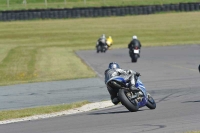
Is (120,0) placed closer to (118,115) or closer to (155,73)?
(155,73)

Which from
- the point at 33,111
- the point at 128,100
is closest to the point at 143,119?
the point at 128,100

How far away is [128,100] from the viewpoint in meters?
12.6

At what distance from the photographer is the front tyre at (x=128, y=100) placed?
41.3 ft

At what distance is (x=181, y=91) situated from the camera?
17.4 meters

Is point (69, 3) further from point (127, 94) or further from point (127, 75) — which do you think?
point (127, 94)

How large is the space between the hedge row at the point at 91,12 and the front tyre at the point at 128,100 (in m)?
44.0

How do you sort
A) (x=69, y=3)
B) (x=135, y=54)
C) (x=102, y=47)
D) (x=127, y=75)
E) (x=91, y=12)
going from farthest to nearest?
1. (x=69, y=3)
2. (x=91, y=12)
3. (x=102, y=47)
4. (x=135, y=54)
5. (x=127, y=75)

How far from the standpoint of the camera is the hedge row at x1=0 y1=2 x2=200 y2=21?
55969 millimetres

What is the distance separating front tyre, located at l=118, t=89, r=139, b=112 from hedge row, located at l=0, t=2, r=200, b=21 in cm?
4399

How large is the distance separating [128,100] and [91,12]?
148 ft

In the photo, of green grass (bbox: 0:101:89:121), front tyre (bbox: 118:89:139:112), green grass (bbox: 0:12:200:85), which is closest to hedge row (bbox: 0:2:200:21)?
green grass (bbox: 0:12:200:85)

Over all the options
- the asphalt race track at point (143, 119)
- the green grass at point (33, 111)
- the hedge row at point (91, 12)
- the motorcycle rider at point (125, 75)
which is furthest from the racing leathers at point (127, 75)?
the hedge row at point (91, 12)

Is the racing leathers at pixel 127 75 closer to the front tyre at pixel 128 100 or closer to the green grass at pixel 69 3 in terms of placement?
the front tyre at pixel 128 100

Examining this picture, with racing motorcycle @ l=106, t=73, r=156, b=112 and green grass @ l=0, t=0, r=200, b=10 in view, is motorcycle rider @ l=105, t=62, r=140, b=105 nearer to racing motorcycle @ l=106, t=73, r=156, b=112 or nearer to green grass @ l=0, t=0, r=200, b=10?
racing motorcycle @ l=106, t=73, r=156, b=112
